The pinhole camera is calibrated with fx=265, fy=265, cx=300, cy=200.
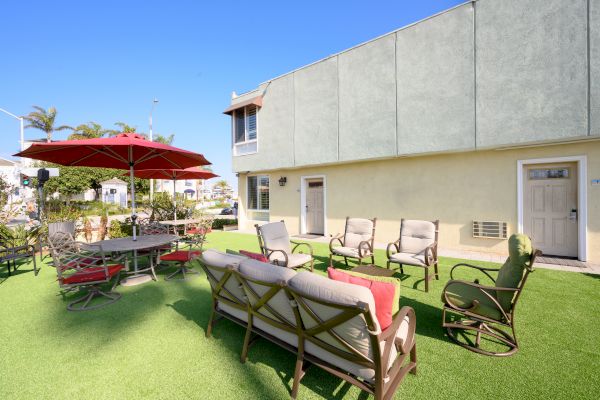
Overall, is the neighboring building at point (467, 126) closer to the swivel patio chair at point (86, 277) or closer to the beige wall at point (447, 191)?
the beige wall at point (447, 191)

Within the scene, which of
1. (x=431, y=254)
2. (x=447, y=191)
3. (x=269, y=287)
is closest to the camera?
(x=269, y=287)

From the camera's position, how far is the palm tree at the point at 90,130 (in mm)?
28016

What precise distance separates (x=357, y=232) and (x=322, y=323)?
441 centimetres

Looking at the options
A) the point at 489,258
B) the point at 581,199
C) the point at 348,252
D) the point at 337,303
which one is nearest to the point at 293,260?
the point at 348,252

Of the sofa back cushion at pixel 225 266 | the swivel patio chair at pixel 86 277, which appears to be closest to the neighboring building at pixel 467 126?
the sofa back cushion at pixel 225 266

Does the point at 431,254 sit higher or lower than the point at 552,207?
lower

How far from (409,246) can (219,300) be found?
4011 millimetres

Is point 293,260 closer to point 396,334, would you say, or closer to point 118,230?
point 396,334

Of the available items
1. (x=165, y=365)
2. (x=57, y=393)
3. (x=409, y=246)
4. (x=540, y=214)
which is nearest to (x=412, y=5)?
(x=540, y=214)

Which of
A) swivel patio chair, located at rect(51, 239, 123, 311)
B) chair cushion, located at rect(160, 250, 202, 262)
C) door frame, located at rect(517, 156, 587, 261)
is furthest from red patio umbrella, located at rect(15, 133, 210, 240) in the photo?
door frame, located at rect(517, 156, 587, 261)

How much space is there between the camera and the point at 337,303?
1816 millimetres

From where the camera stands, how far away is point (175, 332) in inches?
129

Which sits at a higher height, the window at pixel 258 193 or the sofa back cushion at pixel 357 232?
the window at pixel 258 193

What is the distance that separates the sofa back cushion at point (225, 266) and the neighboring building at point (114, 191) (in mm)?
31611
